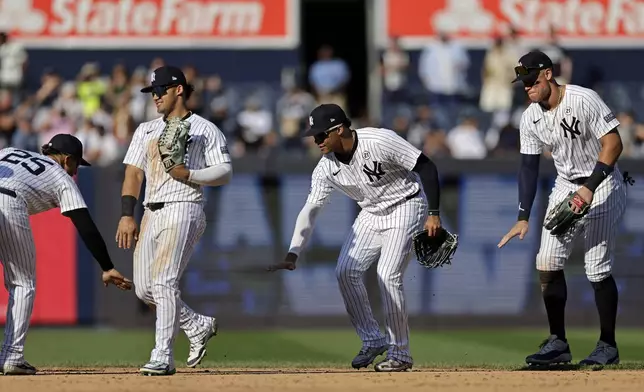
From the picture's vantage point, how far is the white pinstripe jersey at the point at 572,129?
30.9 ft

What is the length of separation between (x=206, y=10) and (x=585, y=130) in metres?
12.5

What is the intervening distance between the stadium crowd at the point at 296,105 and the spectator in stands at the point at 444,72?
0.05 feet

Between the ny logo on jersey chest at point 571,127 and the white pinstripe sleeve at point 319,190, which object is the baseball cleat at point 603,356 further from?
the white pinstripe sleeve at point 319,190

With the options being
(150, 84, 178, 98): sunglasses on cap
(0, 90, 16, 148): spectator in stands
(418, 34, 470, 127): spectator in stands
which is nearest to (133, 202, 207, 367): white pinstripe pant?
(150, 84, 178, 98): sunglasses on cap

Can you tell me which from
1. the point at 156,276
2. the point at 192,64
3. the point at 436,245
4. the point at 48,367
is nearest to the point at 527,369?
the point at 436,245

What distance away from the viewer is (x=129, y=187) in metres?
9.20

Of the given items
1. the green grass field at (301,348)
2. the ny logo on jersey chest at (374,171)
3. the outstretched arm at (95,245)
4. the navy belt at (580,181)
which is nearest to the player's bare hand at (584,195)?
the navy belt at (580,181)

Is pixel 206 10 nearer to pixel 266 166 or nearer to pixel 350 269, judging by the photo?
pixel 266 166

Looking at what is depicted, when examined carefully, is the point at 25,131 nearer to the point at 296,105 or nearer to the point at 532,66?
the point at 296,105

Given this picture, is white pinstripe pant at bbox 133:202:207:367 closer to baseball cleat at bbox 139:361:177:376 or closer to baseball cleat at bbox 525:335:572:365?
baseball cleat at bbox 139:361:177:376

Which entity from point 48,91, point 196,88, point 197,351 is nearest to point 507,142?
point 196,88

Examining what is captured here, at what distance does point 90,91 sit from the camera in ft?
61.2

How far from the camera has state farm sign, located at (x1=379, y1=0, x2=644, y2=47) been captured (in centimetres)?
2122

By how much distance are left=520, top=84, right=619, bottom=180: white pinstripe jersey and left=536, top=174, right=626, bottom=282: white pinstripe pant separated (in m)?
0.18
